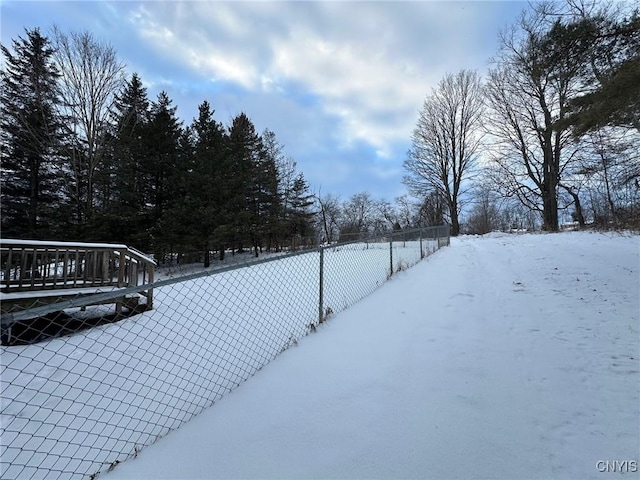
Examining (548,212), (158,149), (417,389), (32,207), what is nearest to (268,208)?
(158,149)

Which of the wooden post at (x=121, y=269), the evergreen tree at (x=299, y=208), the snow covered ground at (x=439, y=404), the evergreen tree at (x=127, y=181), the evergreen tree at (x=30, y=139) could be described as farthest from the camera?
the evergreen tree at (x=299, y=208)

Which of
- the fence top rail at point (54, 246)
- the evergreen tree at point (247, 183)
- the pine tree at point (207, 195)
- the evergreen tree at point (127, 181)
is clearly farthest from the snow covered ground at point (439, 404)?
the evergreen tree at point (127, 181)

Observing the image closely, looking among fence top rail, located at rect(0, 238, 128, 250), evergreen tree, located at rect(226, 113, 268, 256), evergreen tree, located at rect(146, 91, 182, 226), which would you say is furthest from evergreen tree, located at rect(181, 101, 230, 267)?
fence top rail, located at rect(0, 238, 128, 250)

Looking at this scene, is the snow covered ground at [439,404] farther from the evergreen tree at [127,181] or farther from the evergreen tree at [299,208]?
the evergreen tree at [299,208]

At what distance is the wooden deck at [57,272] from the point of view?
16.0ft

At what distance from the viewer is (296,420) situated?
6.66ft

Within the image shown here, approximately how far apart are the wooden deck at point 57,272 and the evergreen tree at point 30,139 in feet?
46.0

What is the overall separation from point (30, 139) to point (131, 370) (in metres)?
18.9

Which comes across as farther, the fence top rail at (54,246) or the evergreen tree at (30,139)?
the evergreen tree at (30,139)

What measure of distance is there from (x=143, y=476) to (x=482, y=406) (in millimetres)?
2180

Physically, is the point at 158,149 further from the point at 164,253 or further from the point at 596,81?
the point at 596,81

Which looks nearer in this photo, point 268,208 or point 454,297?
point 454,297

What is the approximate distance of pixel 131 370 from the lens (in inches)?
132

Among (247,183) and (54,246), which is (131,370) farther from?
(247,183)
